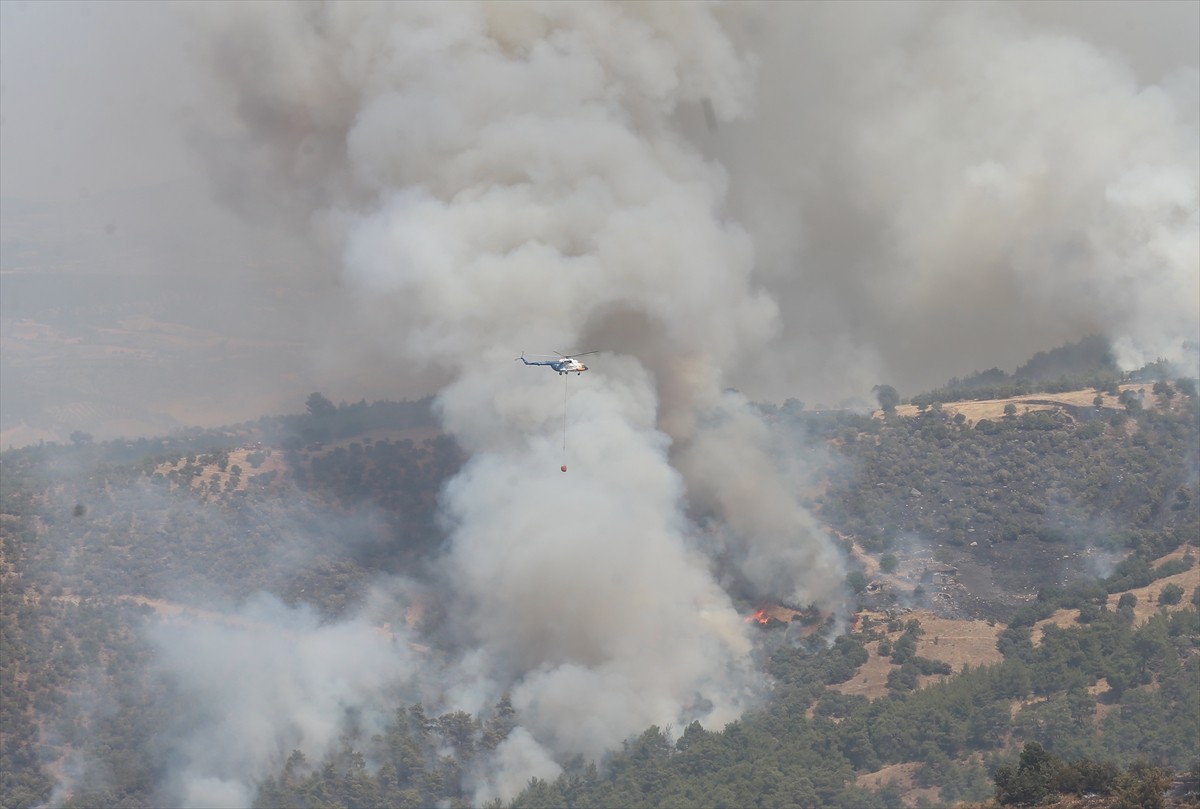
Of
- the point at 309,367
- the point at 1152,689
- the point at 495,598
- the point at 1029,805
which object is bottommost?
the point at 1029,805

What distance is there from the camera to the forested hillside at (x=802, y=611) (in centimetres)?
7594

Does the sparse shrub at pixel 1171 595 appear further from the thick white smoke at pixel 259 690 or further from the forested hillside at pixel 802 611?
the thick white smoke at pixel 259 690

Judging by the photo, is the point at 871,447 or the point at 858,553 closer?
the point at 858,553

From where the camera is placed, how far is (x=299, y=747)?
266 ft

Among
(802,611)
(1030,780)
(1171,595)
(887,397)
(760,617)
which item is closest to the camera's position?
(1030,780)

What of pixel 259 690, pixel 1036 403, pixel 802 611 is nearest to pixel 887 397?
pixel 1036 403

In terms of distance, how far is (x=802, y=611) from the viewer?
3430 inches

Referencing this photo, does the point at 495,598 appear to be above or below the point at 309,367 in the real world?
below

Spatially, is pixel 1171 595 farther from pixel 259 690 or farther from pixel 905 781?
pixel 259 690

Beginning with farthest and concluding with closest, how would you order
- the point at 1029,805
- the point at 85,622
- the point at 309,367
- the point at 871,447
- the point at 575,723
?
the point at 309,367, the point at 871,447, the point at 85,622, the point at 575,723, the point at 1029,805

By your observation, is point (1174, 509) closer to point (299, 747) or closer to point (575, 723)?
point (575, 723)

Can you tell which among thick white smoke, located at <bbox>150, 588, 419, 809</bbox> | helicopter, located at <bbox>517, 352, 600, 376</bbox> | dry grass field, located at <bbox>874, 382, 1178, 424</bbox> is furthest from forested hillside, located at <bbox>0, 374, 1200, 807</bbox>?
helicopter, located at <bbox>517, 352, 600, 376</bbox>

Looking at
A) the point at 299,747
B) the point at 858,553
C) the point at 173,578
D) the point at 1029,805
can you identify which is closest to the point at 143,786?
the point at 299,747

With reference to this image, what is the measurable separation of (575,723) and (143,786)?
18166mm
